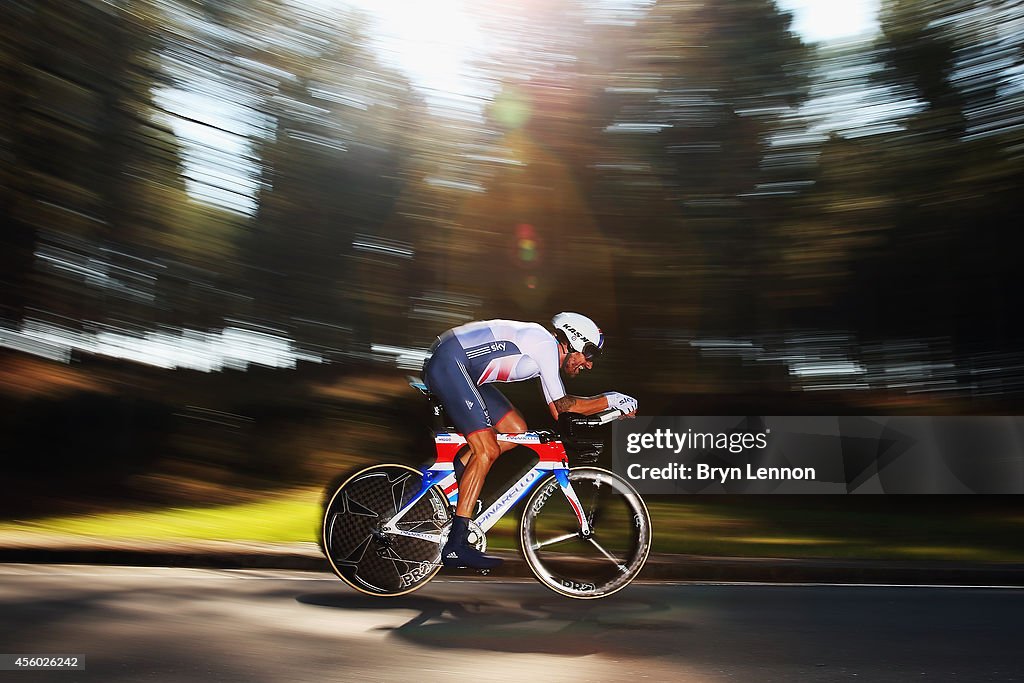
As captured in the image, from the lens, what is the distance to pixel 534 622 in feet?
22.2

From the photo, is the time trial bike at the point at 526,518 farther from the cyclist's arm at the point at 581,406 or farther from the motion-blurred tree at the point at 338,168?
the motion-blurred tree at the point at 338,168

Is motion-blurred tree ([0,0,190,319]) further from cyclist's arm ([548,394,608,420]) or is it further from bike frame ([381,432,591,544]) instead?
cyclist's arm ([548,394,608,420])

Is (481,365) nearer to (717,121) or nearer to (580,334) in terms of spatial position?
(580,334)

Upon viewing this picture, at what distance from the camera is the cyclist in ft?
22.8

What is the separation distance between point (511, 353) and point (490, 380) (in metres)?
0.26

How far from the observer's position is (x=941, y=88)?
17109mm

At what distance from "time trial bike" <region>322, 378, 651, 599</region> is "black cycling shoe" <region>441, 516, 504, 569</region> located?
0.13 meters

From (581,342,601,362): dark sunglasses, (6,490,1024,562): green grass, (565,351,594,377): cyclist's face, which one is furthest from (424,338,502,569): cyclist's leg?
(6,490,1024,562): green grass

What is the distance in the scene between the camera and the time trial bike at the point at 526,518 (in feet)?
23.5

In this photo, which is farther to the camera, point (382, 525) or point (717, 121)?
point (717, 121)

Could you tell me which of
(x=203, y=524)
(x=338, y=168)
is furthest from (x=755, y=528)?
(x=338, y=168)

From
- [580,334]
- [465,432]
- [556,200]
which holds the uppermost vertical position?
[556,200]

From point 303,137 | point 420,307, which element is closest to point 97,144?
point 303,137

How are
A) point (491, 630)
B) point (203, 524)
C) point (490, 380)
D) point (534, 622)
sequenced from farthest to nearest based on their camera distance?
point (203, 524)
point (490, 380)
point (534, 622)
point (491, 630)
